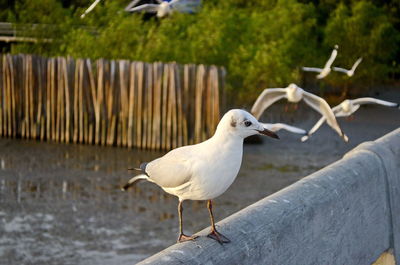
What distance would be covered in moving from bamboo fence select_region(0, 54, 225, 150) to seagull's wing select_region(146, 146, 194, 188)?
14909 millimetres

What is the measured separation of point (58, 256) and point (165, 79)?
8.71 meters

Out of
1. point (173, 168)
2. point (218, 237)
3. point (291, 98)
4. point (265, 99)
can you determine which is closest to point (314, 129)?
point (291, 98)

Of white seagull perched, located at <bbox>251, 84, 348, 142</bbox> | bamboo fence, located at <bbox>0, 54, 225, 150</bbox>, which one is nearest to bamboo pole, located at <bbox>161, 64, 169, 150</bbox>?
bamboo fence, located at <bbox>0, 54, 225, 150</bbox>

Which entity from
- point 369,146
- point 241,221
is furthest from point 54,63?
point 241,221

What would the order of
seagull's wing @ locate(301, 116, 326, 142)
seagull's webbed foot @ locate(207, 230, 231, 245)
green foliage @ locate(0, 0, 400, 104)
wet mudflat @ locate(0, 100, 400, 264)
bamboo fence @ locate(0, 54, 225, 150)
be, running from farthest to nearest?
green foliage @ locate(0, 0, 400, 104) → bamboo fence @ locate(0, 54, 225, 150) → wet mudflat @ locate(0, 100, 400, 264) → seagull's wing @ locate(301, 116, 326, 142) → seagull's webbed foot @ locate(207, 230, 231, 245)

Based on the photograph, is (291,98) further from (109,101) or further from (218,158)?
(109,101)

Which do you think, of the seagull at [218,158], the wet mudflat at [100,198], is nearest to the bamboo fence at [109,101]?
the wet mudflat at [100,198]

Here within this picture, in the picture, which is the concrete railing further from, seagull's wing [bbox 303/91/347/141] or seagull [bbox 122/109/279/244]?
seagull's wing [bbox 303/91/347/141]

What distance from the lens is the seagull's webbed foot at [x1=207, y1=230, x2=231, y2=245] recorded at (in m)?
2.84

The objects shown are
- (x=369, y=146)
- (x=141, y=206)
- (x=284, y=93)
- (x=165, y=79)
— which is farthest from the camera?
(x=165, y=79)

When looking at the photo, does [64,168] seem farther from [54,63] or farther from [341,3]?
[341,3]

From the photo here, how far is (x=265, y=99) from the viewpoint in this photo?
6676 millimetres

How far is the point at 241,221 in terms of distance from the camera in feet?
9.93

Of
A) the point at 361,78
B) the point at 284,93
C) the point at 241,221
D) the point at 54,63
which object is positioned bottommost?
the point at 361,78
